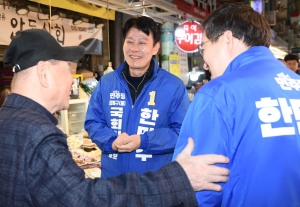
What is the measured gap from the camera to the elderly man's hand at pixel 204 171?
136 centimetres

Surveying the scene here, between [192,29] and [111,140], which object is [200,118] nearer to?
[111,140]

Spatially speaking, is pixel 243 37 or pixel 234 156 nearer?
pixel 234 156

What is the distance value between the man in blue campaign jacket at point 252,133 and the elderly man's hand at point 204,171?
0.24 ft

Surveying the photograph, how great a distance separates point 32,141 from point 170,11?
5.05 metres

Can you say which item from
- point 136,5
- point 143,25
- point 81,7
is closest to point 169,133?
point 143,25

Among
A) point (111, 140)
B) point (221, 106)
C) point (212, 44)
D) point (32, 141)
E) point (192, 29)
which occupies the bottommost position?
point (111, 140)

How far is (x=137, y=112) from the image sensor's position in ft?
9.27

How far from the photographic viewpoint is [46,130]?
4.16 ft

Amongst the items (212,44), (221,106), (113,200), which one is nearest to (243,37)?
(212,44)

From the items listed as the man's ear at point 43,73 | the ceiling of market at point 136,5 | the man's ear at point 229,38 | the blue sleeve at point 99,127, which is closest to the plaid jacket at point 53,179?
the man's ear at point 43,73

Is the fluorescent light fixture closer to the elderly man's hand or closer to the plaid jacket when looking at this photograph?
the plaid jacket

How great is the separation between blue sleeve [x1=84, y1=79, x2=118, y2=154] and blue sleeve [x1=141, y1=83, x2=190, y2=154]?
321mm

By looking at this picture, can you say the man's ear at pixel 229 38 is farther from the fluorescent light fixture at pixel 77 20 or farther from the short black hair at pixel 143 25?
the fluorescent light fixture at pixel 77 20

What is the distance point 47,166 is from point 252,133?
3.13 feet
